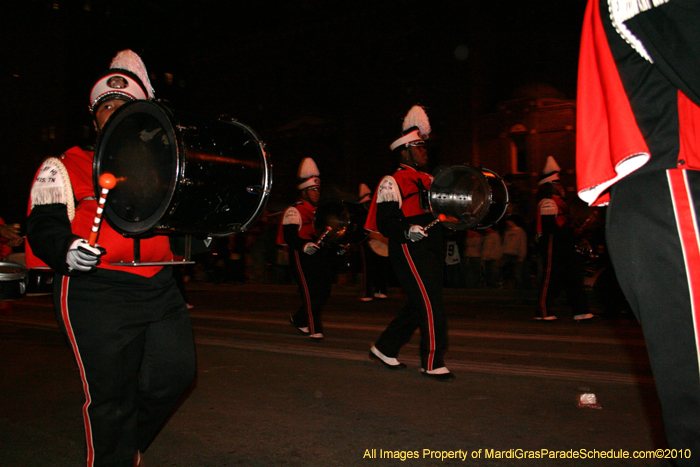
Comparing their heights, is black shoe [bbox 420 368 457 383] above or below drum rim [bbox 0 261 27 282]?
below

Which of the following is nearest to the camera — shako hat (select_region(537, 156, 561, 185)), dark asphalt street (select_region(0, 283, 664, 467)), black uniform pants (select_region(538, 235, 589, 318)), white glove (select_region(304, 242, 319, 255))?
dark asphalt street (select_region(0, 283, 664, 467))

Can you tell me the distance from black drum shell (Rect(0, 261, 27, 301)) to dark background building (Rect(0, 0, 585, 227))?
15905 millimetres

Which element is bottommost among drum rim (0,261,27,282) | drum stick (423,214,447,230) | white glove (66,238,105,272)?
drum rim (0,261,27,282)

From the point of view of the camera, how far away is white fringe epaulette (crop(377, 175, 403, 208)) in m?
5.47

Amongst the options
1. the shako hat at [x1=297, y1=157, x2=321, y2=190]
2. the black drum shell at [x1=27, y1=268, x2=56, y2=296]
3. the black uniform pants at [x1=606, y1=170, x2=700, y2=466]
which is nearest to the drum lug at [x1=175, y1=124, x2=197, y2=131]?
the black uniform pants at [x1=606, y1=170, x2=700, y2=466]

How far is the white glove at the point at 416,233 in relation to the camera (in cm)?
518

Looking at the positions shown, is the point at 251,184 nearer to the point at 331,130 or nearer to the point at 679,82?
the point at 679,82

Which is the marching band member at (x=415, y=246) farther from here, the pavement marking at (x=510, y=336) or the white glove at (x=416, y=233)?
the pavement marking at (x=510, y=336)

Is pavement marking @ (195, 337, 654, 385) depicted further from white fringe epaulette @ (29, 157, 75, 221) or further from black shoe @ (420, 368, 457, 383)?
white fringe epaulette @ (29, 157, 75, 221)

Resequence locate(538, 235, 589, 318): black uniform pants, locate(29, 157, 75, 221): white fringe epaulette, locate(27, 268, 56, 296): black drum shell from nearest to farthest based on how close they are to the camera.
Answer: locate(29, 157, 75, 221): white fringe epaulette
locate(27, 268, 56, 296): black drum shell
locate(538, 235, 589, 318): black uniform pants

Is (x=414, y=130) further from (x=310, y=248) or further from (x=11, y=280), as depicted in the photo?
(x=11, y=280)

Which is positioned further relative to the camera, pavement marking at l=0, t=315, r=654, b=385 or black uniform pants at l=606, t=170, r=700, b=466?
pavement marking at l=0, t=315, r=654, b=385

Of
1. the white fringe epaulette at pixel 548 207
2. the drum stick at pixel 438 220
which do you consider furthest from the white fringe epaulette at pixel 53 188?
the white fringe epaulette at pixel 548 207

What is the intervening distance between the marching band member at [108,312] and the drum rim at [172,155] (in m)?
0.12
